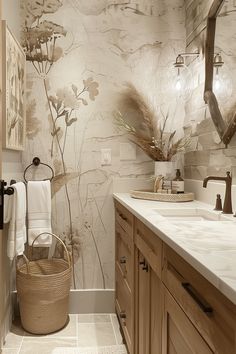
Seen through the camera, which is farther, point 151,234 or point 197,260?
point 151,234

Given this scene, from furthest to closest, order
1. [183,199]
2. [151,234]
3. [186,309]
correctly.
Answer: [183,199] → [151,234] → [186,309]

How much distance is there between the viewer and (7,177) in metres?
2.09

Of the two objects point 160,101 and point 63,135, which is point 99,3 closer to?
point 160,101

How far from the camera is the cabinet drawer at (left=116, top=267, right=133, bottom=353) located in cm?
189

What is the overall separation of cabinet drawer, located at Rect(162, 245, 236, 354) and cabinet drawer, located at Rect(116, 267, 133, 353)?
888 mm

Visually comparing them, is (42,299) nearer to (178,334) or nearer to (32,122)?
(32,122)

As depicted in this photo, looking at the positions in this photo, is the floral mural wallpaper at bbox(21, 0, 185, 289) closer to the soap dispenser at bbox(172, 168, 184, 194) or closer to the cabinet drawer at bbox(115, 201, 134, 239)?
the cabinet drawer at bbox(115, 201, 134, 239)

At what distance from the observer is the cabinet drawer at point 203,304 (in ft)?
2.24

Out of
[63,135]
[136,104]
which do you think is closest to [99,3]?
[136,104]

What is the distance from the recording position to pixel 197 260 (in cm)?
82

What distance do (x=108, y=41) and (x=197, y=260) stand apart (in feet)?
6.96

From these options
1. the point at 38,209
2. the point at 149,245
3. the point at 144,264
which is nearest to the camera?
the point at 149,245

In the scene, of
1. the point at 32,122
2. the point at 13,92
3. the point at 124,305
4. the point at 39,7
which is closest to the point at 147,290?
the point at 124,305

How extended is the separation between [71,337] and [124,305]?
455 millimetres
